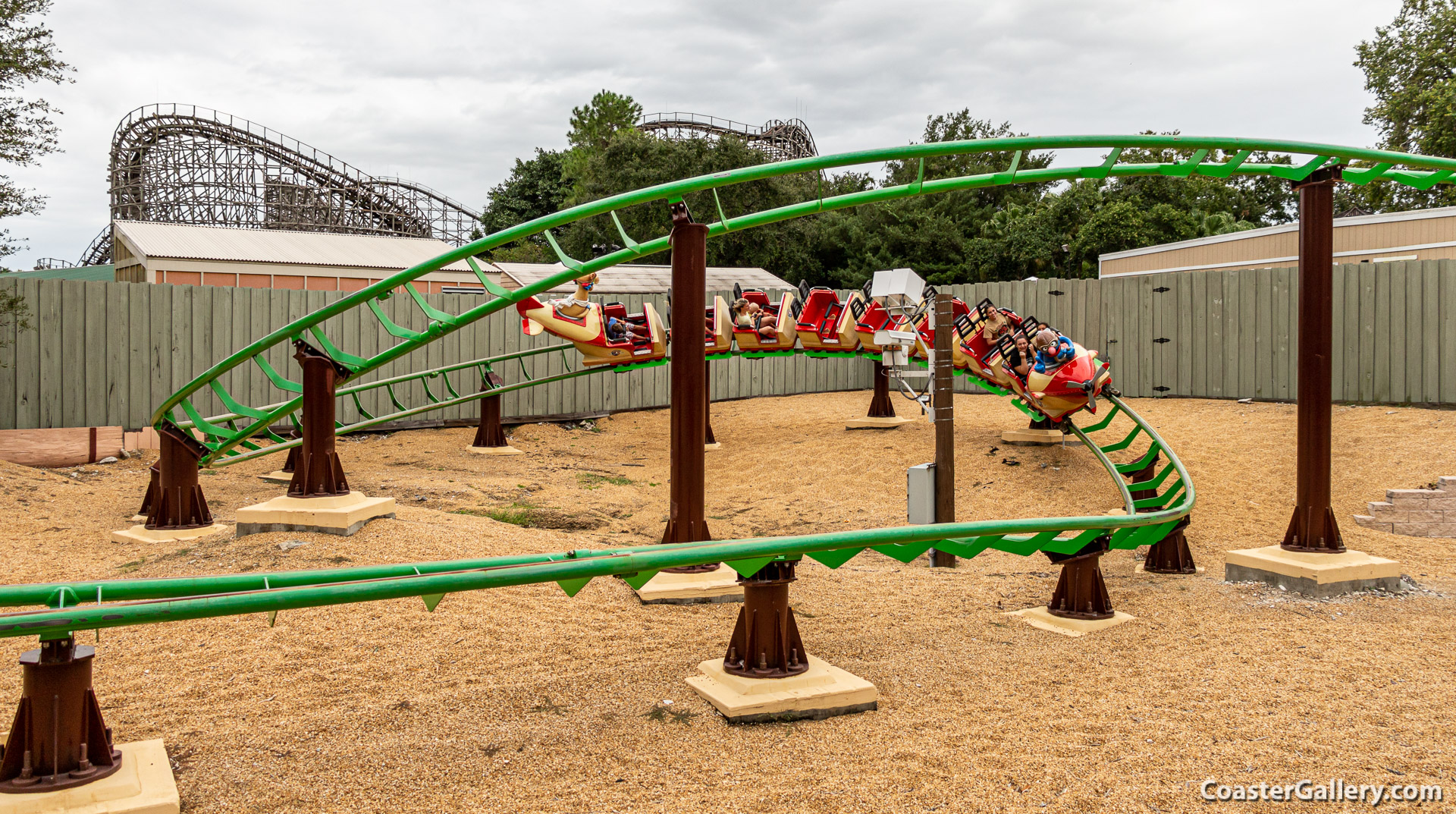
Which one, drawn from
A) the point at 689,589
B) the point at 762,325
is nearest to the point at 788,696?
the point at 689,589

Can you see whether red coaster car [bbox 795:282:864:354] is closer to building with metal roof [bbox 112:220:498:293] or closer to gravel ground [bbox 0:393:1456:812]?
gravel ground [bbox 0:393:1456:812]

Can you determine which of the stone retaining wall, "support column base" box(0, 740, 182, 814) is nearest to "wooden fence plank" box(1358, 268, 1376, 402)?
the stone retaining wall

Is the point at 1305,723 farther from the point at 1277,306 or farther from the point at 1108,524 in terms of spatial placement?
the point at 1277,306

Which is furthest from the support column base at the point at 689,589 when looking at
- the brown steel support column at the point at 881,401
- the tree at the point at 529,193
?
the tree at the point at 529,193

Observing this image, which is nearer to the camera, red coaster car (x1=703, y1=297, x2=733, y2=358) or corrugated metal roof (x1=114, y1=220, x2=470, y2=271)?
red coaster car (x1=703, y1=297, x2=733, y2=358)

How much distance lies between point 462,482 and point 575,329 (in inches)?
77.0

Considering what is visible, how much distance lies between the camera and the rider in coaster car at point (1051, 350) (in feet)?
29.0

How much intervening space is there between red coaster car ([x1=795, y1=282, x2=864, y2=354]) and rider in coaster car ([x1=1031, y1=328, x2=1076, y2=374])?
2.61m

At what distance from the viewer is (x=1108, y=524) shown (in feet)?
15.4

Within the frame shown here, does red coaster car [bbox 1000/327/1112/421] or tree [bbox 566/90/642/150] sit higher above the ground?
tree [bbox 566/90/642/150]

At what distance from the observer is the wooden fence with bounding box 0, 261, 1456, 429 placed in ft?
34.9

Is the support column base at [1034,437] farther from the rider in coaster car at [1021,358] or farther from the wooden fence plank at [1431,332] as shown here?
the wooden fence plank at [1431,332]

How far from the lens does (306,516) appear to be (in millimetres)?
6137

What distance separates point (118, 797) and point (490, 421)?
9.69 metres
